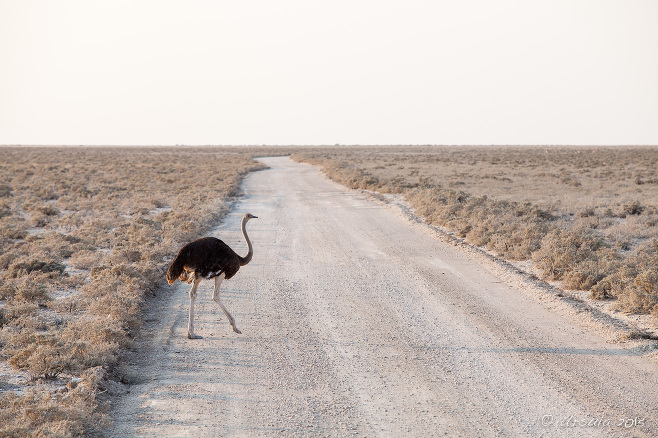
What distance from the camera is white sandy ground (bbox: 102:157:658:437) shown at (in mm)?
5707

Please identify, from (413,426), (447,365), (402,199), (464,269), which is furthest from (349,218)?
(413,426)

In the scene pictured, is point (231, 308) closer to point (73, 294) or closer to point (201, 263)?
point (201, 263)

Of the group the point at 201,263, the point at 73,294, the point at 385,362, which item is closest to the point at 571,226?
the point at 385,362

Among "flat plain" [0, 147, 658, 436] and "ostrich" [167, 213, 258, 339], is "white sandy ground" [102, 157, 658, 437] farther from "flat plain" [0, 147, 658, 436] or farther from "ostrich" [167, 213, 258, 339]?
"ostrich" [167, 213, 258, 339]

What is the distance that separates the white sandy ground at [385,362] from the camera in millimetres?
5707

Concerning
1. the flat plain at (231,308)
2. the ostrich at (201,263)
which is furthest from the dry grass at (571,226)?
the ostrich at (201,263)

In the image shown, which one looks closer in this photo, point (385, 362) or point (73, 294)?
point (385, 362)

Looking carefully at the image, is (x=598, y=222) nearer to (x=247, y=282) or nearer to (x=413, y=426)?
(x=247, y=282)

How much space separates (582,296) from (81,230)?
14.5 m

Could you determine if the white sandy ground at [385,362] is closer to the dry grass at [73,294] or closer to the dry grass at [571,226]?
the dry grass at [73,294]

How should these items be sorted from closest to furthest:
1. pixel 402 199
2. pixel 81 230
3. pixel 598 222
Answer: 1. pixel 81 230
2. pixel 598 222
3. pixel 402 199

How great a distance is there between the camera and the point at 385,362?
729cm

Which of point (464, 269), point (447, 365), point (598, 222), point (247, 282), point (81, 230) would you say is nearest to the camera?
point (447, 365)

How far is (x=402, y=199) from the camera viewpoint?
26.3 meters
